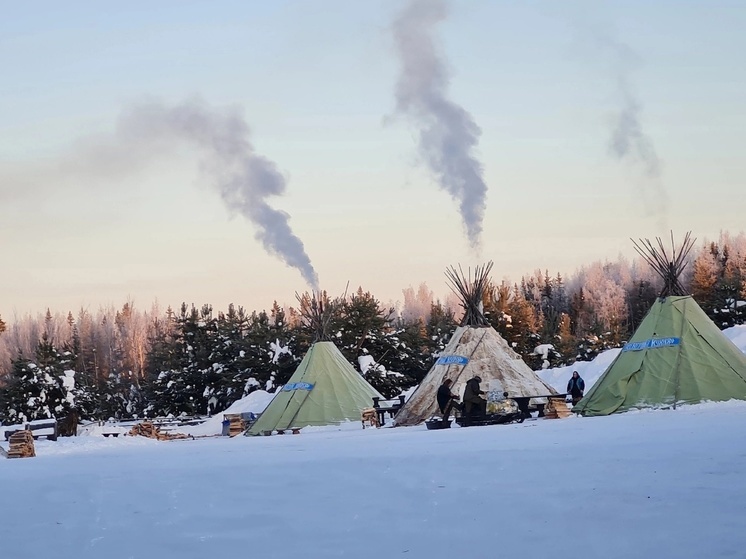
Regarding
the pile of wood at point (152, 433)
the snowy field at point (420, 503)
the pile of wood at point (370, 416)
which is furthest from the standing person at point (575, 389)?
the pile of wood at point (152, 433)

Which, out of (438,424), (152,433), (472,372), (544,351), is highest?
(544,351)

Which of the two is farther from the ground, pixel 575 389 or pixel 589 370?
pixel 589 370

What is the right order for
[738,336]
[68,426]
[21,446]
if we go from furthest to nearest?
1. [738,336]
2. [68,426]
3. [21,446]

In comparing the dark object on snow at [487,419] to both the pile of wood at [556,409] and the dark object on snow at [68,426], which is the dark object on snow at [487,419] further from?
the dark object on snow at [68,426]

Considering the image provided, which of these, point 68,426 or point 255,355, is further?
point 255,355

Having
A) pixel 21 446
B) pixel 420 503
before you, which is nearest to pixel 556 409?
pixel 21 446

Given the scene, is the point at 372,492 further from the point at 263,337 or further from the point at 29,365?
the point at 263,337

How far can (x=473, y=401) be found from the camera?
17.5 m

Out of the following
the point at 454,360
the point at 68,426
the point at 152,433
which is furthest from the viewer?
the point at 68,426

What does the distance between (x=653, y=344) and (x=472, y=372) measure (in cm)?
398

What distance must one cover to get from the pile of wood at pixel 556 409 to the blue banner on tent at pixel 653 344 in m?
1.77

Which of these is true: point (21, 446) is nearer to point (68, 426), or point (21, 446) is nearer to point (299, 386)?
point (299, 386)

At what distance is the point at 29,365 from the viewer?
31312mm

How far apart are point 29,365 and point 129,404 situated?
18.1 metres
